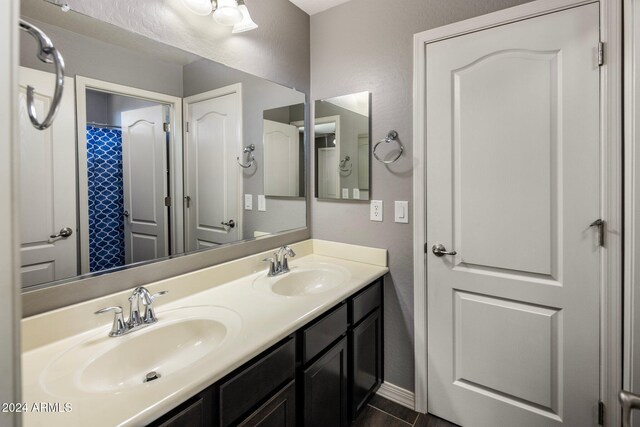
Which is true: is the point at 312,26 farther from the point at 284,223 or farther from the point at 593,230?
the point at 593,230

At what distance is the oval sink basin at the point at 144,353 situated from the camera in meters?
0.85

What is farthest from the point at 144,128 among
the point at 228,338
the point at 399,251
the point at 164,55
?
the point at 399,251

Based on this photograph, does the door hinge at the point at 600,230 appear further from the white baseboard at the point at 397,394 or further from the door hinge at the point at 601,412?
the white baseboard at the point at 397,394

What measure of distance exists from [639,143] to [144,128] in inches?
72.8

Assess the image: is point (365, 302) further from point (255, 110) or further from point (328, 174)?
point (255, 110)

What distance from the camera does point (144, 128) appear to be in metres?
1.29

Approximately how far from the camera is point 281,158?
2031 millimetres

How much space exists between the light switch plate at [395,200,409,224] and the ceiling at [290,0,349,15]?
1.28 metres

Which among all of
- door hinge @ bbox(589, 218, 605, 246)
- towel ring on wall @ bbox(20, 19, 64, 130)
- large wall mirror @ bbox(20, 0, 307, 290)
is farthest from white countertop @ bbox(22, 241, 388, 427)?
door hinge @ bbox(589, 218, 605, 246)

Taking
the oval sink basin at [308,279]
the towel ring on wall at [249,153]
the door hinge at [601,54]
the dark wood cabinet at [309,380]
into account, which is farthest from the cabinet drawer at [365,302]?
the door hinge at [601,54]

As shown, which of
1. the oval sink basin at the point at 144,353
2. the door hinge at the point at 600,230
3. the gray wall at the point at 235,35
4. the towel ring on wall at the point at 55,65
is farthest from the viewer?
the door hinge at the point at 600,230

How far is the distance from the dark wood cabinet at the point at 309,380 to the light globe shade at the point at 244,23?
4.65ft

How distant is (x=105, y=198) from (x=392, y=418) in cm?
177

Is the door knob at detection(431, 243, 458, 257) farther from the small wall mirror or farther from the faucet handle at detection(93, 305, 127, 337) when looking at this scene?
the faucet handle at detection(93, 305, 127, 337)
